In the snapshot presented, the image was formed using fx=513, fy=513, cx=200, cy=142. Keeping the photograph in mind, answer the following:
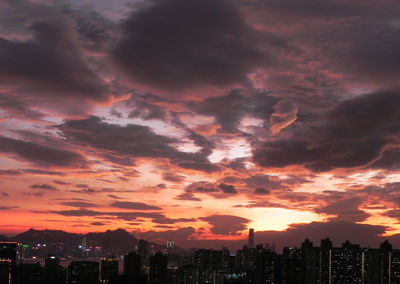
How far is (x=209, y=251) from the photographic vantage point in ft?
458

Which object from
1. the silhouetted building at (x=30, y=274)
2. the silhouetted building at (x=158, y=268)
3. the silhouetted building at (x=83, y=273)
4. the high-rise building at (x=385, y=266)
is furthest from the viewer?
the silhouetted building at (x=158, y=268)

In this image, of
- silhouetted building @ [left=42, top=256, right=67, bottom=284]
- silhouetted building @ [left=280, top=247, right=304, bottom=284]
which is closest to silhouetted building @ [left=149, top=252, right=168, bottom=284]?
silhouetted building @ [left=42, top=256, right=67, bottom=284]

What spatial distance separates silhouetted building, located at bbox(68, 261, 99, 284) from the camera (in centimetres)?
11059

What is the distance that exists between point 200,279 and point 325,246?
36.2 metres

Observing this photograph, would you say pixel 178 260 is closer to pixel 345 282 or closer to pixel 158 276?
pixel 158 276

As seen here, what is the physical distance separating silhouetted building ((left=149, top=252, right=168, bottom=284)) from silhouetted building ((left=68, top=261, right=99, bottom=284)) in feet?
39.9

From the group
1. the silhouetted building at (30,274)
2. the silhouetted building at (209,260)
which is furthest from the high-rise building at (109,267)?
the silhouetted building at (209,260)

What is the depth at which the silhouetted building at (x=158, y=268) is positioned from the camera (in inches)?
4471

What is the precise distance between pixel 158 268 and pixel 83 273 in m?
16.5

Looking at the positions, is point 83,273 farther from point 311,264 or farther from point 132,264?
point 311,264

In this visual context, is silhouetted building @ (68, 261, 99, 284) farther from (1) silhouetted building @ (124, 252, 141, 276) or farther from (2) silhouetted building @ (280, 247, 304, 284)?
(2) silhouetted building @ (280, 247, 304, 284)

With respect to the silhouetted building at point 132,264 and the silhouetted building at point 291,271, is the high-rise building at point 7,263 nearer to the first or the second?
the silhouetted building at point 132,264

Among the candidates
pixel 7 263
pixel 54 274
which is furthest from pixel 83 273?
pixel 7 263

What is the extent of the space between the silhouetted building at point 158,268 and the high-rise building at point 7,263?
1269 inches
